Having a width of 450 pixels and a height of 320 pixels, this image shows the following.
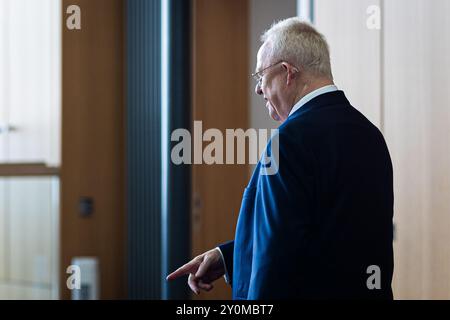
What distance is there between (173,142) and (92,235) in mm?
608

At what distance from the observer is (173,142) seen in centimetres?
308

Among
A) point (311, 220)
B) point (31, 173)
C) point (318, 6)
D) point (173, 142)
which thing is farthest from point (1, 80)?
point (311, 220)

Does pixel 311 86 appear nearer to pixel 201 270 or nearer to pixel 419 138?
pixel 201 270

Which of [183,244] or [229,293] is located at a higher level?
[183,244]

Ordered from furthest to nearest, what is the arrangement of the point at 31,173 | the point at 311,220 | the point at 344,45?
the point at 31,173 → the point at 344,45 → the point at 311,220

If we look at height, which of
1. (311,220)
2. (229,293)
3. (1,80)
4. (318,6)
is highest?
(318,6)

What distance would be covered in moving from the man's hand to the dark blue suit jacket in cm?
19

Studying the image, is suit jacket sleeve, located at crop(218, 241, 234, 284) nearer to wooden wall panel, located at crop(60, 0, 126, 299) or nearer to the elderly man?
the elderly man

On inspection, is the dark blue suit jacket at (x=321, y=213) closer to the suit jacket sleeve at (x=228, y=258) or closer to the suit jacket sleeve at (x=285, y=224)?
the suit jacket sleeve at (x=285, y=224)

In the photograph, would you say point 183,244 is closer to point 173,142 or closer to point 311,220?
point 173,142

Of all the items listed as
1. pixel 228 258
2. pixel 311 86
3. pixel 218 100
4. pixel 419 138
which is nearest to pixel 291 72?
pixel 311 86

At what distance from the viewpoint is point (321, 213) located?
4.41 feet

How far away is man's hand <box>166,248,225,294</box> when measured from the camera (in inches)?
63.1

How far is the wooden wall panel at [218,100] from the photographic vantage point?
3176 mm
